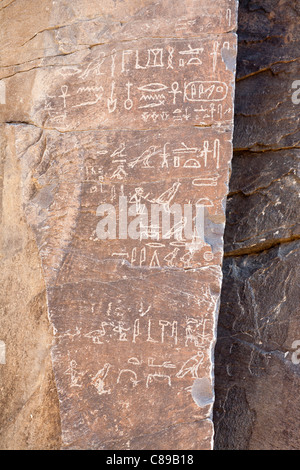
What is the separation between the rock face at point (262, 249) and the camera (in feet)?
11.0

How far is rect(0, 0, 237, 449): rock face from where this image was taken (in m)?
3.01


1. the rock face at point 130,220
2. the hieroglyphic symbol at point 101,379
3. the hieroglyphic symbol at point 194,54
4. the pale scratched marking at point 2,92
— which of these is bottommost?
the hieroglyphic symbol at point 101,379

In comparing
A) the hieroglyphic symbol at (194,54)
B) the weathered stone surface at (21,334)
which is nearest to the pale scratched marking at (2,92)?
the weathered stone surface at (21,334)

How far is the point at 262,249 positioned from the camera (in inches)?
141

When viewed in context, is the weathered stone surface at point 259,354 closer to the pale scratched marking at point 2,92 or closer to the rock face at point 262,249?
the rock face at point 262,249

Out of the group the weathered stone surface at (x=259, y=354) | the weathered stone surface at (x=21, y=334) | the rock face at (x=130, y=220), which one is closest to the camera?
the rock face at (x=130, y=220)

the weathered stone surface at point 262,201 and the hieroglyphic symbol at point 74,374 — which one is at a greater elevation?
the weathered stone surface at point 262,201

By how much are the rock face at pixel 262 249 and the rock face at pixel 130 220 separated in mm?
526

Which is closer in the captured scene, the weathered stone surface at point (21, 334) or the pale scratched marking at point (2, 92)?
the weathered stone surface at point (21, 334)

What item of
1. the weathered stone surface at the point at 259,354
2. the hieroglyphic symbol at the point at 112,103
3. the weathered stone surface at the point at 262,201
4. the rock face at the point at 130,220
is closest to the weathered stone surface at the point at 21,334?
the rock face at the point at 130,220

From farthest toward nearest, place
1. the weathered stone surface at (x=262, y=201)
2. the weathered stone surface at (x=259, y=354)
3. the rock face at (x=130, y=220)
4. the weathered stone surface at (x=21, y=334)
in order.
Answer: the weathered stone surface at (x=262, y=201), the weathered stone surface at (x=259, y=354), the weathered stone surface at (x=21, y=334), the rock face at (x=130, y=220)

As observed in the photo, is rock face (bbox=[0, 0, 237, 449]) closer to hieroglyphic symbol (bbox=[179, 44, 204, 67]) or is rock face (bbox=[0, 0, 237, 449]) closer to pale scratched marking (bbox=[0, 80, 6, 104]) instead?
hieroglyphic symbol (bbox=[179, 44, 204, 67])
